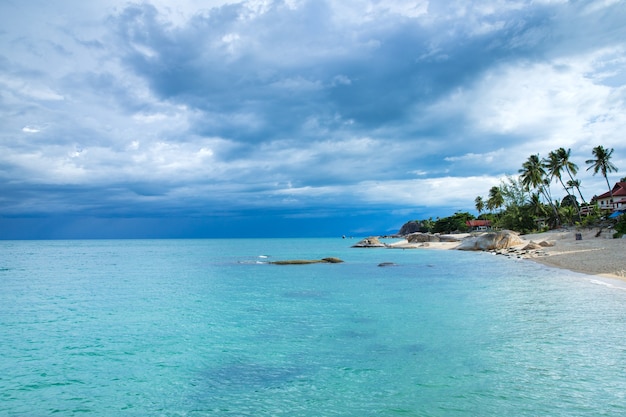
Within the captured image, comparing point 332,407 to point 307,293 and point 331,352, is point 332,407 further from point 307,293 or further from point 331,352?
point 307,293

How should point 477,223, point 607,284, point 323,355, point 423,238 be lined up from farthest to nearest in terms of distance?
point 477,223, point 423,238, point 607,284, point 323,355

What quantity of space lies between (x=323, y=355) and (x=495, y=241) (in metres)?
66.5

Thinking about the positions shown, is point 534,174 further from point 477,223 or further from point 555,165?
point 477,223

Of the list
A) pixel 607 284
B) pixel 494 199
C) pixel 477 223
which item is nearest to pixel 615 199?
pixel 494 199

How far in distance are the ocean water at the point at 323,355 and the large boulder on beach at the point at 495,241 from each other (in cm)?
4733

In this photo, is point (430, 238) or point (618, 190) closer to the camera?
point (618, 190)

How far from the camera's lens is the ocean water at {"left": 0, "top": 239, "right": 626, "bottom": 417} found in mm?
8516

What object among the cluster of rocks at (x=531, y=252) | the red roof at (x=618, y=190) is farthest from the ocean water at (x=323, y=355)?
the red roof at (x=618, y=190)

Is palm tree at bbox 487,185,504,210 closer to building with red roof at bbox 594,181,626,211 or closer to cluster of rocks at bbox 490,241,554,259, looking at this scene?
building with red roof at bbox 594,181,626,211

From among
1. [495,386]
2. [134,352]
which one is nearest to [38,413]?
[134,352]

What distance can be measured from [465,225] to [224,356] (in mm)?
140724

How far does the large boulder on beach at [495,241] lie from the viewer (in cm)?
Result: 6856

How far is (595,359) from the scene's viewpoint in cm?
1070

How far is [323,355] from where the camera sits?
12.0 m
